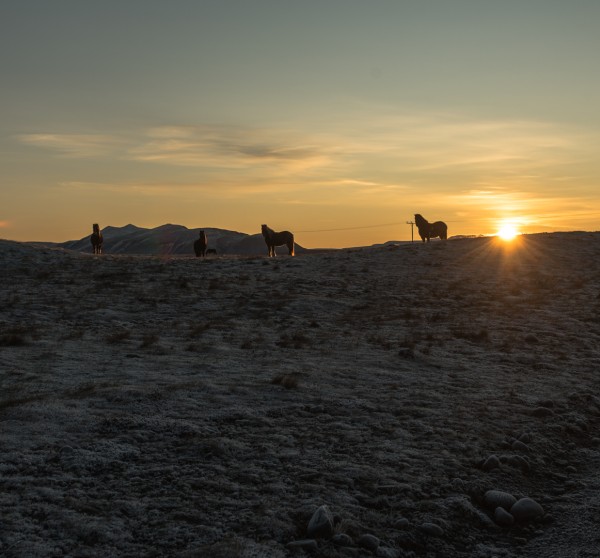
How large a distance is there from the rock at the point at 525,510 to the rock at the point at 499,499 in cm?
11

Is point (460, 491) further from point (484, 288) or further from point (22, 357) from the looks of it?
point (484, 288)

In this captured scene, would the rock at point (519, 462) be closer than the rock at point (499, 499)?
No

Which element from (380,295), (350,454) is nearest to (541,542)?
(350,454)

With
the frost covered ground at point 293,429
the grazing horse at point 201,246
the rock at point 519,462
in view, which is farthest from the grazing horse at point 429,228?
the rock at point 519,462

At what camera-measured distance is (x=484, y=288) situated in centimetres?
2528

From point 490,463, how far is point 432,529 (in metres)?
2.05

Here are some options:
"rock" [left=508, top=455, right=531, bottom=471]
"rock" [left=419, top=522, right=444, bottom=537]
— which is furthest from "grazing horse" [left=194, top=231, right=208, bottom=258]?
"rock" [left=419, top=522, right=444, bottom=537]

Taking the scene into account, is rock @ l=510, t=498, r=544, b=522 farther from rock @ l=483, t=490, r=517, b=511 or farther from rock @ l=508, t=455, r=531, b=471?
rock @ l=508, t=455, r=531, b=471

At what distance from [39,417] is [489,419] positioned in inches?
259

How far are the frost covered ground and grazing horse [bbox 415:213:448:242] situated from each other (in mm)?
19478

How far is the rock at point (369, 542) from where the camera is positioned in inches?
231

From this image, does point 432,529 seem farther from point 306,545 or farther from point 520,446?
point 520,446

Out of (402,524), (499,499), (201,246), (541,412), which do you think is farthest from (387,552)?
(201,246)

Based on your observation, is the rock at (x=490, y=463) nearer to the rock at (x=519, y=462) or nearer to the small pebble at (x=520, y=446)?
the rock at (x=519, y=462)
